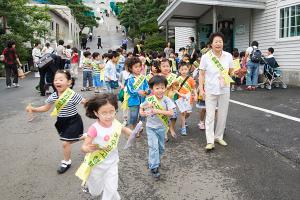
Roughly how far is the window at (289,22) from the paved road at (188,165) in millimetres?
6118

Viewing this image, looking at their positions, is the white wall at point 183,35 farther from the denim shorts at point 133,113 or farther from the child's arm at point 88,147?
the child's arm at point 88,147

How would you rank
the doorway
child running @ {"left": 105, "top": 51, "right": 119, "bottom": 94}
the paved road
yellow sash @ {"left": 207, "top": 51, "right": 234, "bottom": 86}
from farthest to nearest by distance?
the doorway, child running @ {"left": 105, "top": 51, "right": 119, "bottom": 94}, yellow sash @ {"left": 207, "top": 51, "right": 234, "bottom": 86}, the paved road

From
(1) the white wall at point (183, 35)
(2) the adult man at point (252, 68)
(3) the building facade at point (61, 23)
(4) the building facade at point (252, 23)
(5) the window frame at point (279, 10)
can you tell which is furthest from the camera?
(3) the building facade at point (61, 23)

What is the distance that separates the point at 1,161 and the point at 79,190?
1.88 metres

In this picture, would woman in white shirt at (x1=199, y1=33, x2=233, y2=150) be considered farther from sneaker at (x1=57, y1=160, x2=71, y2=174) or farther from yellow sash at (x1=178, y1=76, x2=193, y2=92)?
sneaker at (x1=57, y1=160, x2=71, y2=174)

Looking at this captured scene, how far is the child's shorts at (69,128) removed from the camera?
4.50m

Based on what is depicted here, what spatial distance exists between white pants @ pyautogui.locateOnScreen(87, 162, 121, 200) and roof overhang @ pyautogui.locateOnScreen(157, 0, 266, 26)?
1245cm

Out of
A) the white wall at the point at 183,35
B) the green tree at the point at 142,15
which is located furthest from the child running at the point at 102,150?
the green tree at the point at 142,15

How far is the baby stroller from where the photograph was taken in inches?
467

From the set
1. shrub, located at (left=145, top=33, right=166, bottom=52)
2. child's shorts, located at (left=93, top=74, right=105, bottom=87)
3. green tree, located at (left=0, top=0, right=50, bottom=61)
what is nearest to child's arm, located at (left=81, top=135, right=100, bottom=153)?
child's shorts, located at (left=93, top=74, right=105, bottom=87)

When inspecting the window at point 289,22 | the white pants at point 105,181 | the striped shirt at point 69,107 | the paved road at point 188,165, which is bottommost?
the paved road at point 188,165

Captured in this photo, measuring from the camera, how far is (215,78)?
5312 millimetres

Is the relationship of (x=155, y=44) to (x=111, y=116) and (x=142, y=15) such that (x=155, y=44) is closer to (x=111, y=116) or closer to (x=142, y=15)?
(x=142, y=15)

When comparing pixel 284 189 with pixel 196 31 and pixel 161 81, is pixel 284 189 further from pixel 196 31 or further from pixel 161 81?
pixel 196 31
